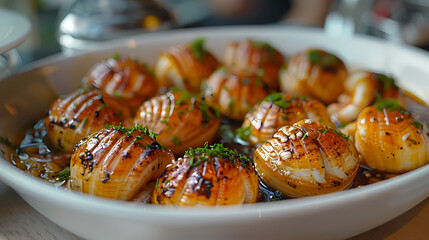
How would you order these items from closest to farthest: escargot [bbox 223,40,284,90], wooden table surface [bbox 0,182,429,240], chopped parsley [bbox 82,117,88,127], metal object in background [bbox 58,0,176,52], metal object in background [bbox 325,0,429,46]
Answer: wooden table surface [bbox 0,182,429,240] < chopped parsley [bbox 82,117,88,127] < escargot [bbox 223,40,284,90] < metal object in background [bbox 58,0,176,52] < metal object in background [bbox 325,0,429,46]

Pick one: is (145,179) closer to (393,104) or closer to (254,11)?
(393,104)

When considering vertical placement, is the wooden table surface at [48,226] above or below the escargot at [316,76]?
below

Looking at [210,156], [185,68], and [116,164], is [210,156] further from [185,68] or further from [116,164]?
[185,68]

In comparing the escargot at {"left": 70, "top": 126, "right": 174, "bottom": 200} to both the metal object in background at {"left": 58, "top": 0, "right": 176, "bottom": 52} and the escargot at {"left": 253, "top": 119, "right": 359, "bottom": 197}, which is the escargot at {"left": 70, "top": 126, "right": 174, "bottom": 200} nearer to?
the escargot at {"left": 253, "top": 119, "right": 359, "bottom": 197}

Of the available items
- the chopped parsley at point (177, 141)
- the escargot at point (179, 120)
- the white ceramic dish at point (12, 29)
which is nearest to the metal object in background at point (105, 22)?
the white ceramic dish at point (12, 29)

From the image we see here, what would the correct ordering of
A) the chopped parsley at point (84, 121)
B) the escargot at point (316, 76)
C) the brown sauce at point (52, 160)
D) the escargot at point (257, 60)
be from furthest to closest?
the escargot at point (257, 60)
the escargot at point (316, 76)
the chopped parsley at point (84, 121)
the brown sauce at point (52, 160)

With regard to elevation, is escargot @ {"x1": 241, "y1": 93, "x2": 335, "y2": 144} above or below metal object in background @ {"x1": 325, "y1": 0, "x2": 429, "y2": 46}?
above

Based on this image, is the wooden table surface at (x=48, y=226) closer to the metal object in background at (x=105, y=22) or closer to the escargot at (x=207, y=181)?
the escargot at (x=207, y=181)

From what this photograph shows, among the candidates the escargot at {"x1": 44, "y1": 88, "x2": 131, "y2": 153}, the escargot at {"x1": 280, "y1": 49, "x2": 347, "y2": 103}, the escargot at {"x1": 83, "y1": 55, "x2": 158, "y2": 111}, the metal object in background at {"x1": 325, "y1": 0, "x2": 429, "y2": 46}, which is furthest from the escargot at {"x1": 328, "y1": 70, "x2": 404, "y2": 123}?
the metal object in background at {"x1": 325, "y1": 0, "x2": 429, "y2": 46}
